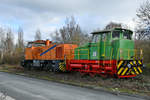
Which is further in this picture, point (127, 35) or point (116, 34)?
point (127, 35)

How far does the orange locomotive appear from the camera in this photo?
1341cm

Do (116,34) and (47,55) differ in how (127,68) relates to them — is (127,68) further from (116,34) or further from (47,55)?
(47,55)

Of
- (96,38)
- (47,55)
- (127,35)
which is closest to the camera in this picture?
(127,35)

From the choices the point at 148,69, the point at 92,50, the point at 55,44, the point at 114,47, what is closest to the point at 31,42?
the point at 55,44

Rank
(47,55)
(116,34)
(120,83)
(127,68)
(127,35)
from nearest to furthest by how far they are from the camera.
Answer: (120,83)
(127,68)
(116,34)
(127,35)
(47,55)

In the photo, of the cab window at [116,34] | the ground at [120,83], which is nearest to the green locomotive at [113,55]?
the cab window at [116,34]

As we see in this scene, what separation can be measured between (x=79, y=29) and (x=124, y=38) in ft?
76.1

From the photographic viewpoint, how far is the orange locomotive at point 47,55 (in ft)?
44.0

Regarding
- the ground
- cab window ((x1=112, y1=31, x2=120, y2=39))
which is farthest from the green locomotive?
the ground

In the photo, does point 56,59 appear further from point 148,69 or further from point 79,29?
point 79,29

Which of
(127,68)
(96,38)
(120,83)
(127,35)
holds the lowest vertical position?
(120,83)

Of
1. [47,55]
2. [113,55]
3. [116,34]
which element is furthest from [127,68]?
[47,55]

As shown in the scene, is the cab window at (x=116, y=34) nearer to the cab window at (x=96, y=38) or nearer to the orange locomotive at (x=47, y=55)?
the cab window at (x=96, y=38)

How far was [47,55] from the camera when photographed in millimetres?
15289
